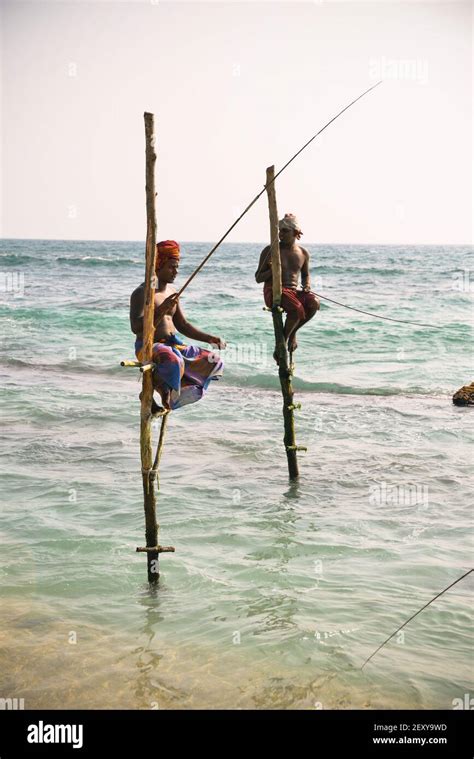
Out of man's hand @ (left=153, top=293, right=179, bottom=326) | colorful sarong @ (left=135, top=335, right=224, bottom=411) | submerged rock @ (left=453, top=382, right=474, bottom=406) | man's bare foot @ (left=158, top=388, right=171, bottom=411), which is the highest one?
man's hand @ (left=153, top=293, right=179, bottom=326)

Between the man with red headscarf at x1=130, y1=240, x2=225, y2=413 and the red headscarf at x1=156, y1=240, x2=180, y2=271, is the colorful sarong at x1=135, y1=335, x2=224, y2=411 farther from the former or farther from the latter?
the red headscarf at x1=156, y1=240, x2=180, y2=271

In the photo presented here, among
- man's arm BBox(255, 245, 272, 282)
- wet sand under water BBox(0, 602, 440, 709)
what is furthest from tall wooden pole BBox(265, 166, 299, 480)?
wet sand under water BBox(0, 602, 440, 709)

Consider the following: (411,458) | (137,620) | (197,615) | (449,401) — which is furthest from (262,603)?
(449,401)

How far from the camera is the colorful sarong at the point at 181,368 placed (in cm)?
567

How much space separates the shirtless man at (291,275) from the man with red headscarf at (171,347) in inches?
83.9

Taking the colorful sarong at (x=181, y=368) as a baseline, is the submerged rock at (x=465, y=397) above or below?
below

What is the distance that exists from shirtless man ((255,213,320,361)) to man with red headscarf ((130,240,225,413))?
6.99 ft

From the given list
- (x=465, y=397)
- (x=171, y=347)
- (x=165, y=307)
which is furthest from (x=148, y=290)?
(x=465, y=397)

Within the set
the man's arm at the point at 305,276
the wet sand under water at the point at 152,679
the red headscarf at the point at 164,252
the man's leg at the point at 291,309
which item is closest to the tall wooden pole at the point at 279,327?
the man's leg at the point at 291,309

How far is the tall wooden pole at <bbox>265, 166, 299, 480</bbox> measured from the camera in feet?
25.9

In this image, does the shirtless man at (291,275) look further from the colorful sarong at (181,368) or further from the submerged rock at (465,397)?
the submerged rock at (465,397)

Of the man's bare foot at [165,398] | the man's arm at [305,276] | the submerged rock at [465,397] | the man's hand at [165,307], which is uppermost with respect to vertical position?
the man's arm at [305,276]

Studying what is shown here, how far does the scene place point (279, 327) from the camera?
27.0 ft
